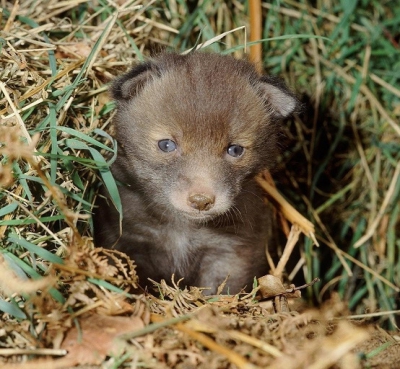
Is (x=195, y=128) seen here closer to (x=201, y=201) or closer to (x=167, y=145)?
(x=167, y=145)

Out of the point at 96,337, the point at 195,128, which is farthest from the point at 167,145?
the point at 96,337

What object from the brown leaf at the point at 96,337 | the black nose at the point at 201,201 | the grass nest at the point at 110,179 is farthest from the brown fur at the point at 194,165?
the brown leaf at the point at 96,337

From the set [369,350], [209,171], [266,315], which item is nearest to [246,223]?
[209,171]

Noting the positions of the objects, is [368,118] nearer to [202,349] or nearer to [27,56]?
[27,56]

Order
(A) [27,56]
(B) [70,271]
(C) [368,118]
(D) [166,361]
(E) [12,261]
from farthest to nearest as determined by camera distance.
A: 1. (C) [368,118]
2. (A) [27,56]
3. (E) [12,261]
4. (B) [70,271]
5. (D) [166,361]

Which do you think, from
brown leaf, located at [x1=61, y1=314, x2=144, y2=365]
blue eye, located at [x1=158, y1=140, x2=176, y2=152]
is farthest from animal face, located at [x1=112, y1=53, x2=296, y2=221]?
brown leaf, located at [x1=61, y1=314, x2=144, y2=365]
